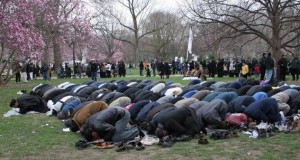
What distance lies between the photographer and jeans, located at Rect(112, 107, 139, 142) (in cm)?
815

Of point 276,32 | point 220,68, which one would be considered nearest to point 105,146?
point 276,32

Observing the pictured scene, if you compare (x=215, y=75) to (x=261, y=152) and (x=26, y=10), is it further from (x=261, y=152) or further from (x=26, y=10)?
(x=261, y=152)

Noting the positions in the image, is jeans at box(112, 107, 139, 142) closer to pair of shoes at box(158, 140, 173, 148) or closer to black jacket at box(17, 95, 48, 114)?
pair of shoes at box(158, 140, 173, 148)

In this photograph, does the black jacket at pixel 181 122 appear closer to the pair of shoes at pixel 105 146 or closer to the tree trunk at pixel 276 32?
the pair of shoes at pixel 105 146

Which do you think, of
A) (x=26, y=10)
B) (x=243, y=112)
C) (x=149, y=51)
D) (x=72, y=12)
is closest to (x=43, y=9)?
(x=26, y=10)

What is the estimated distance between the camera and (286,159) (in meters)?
6.36

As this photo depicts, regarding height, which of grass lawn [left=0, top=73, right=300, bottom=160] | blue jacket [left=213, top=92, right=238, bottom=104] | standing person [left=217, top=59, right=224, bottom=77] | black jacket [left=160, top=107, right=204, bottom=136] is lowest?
grass lawn [left=0, top=73, right=300, bottom=160]

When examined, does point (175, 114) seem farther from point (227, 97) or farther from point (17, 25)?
point (17, 25)

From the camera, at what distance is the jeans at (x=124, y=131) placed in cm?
815

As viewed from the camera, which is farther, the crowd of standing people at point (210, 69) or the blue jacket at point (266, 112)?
the crowd of standing people at point (210, 69)

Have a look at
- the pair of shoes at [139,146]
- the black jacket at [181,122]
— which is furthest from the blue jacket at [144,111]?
the pair of shoes at [139,146]

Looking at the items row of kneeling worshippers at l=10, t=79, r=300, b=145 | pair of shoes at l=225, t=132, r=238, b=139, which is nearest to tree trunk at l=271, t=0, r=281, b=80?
row of kneeling worshippers at l=10, t=79, r=300, b=145

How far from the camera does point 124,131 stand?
834 centimetres

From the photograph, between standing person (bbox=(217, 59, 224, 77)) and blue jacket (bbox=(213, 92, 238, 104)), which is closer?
blue jacket (bbox=(213, 92, 238, 104))
